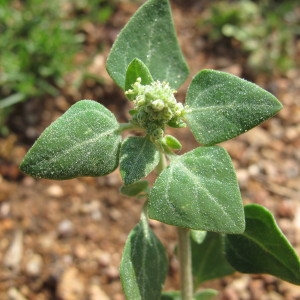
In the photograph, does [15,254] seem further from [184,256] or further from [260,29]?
[260,29]

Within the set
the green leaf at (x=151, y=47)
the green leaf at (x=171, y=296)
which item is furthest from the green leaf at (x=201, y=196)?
the green leaf at (x=171, y=296)

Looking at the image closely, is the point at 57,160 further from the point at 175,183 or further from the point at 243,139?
the point at 243,139

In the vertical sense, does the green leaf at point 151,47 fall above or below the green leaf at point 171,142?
above

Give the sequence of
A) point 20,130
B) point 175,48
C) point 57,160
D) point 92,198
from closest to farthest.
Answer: point 57,160 < point 175,48 < point 92,198 < point 20,130

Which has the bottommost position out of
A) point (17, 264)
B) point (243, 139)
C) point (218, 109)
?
A: point (17, 264)

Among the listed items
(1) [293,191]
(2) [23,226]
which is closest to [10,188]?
(2) [23,226]

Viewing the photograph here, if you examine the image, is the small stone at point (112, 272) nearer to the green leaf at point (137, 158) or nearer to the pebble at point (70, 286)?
the pebble at point (70, 286)
